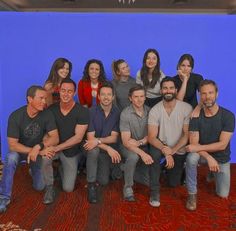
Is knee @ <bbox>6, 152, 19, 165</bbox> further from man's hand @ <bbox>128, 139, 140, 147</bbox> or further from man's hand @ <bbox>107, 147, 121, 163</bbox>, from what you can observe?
man's hand @ <bbox>128, 139, 140, 147</bbox>

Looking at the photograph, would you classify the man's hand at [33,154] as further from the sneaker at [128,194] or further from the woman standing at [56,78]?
the sneaker at [128,194]

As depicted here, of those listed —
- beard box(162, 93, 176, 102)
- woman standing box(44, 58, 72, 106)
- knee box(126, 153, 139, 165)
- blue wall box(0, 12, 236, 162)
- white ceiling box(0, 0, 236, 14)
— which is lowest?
knee box(126, 153, 139, 165)

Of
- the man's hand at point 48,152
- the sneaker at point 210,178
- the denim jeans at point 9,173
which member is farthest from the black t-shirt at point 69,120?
the sneaker at point 210,178

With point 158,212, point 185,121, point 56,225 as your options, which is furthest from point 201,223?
point 56,225

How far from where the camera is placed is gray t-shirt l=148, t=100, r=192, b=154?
321cm

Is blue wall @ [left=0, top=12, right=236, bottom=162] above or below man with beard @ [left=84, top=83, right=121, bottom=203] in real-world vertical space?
above

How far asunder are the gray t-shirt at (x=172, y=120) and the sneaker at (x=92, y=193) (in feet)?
2.80

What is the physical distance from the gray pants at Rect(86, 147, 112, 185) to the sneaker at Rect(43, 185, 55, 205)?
1.22 ft

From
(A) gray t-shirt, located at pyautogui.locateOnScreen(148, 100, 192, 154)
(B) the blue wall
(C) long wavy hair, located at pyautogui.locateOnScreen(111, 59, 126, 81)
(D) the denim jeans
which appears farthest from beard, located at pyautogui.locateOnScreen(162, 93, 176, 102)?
(D) the denim jeans

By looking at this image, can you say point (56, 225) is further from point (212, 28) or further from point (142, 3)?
point (142, 3)

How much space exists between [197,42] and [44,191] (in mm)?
2585

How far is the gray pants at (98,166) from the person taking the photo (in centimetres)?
320

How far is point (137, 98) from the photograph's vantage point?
318 cm

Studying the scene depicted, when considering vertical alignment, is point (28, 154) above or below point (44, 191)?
above
